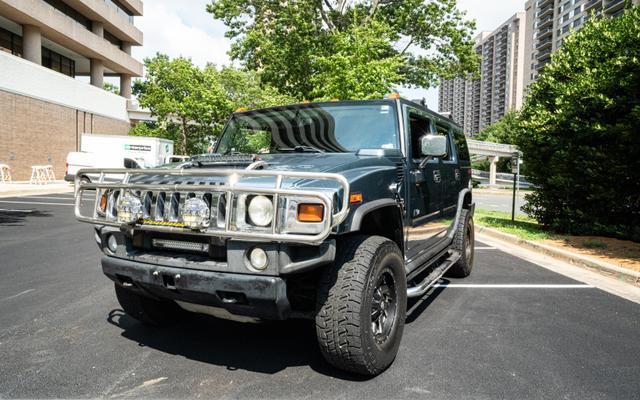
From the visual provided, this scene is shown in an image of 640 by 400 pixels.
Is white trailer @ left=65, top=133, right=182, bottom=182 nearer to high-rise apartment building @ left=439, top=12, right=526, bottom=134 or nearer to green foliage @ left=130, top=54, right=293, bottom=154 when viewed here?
green foliage @ left=130, top=54, right=293, bottom=154

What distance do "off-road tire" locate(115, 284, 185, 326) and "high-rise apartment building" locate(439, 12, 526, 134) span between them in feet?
382

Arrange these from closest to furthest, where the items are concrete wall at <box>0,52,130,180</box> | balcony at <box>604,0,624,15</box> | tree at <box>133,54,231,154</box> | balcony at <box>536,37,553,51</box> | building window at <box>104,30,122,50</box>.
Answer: concrete wall at <box>0,52,130,180</box> → tree at <box>133,54,231,154</box> → building window at <box>104,30,122,50</box> → balcony at <box>604,0,624,15</box> → balcony at <box>536,37,553,51</box>

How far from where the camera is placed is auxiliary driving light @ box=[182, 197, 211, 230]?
255cm

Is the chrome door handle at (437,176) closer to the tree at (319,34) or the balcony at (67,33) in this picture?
the tree at (319,34)

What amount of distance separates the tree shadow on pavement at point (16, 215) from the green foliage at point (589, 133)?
11.8 meters

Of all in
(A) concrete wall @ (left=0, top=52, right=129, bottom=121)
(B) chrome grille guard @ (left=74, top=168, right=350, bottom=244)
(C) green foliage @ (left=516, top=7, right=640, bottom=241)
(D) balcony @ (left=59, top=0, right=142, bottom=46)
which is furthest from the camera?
(D) balcony @ (left=59, top=0, right=142, bottom=46)


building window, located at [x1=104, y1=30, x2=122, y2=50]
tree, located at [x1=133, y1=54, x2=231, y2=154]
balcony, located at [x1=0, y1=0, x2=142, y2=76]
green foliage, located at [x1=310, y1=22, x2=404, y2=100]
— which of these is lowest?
green foliage, located at [x1=310, y1=22, x2=404, y2=100]

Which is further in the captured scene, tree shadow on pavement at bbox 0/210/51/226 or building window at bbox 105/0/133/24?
building window at bbox 105/0/133/24

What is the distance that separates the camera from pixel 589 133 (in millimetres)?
8172

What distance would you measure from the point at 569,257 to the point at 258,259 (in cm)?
626

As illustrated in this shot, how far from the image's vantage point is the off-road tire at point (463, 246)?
5363 millimetres

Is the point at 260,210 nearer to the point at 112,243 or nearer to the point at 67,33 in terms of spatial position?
the point at 112,243

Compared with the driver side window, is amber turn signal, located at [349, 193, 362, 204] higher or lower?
lower

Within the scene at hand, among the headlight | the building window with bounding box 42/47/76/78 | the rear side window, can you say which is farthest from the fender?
the building window with bounding box 42/47/76/78
